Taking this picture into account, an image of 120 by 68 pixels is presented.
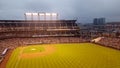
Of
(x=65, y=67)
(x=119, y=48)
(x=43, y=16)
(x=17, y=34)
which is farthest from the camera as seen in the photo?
(x=43, y=16)

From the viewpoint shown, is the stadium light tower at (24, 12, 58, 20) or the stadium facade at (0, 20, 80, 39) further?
the stadium light tower at (24, 12, 58, 20)

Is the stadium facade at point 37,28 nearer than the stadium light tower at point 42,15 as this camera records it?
Yes

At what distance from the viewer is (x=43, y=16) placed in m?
64.1

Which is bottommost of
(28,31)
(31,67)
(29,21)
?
(31,67)

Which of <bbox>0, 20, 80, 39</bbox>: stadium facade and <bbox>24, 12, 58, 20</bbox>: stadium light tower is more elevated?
<bbox>24, 12, 58, 20</bbox>: stadium light tower

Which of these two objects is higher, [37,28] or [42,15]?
[42,15]

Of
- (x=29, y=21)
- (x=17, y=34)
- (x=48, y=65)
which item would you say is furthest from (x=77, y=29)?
(x=48, y=65)

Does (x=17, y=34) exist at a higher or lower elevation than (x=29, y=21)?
lower

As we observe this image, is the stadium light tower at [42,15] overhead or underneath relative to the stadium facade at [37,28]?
overhead

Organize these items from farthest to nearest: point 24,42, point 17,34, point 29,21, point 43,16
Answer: point 43,16
point 29,21
point 17,34
point 24,42

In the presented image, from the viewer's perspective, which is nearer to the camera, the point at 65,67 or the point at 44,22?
the point at 65,67

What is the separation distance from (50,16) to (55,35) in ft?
31.5

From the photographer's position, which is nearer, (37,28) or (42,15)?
(37,28)

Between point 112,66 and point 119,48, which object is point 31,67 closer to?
point 112,66
